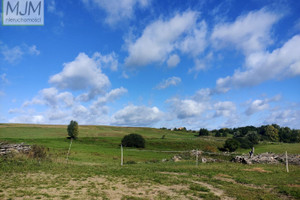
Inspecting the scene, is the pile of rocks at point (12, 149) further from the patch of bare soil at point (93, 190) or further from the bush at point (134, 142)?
the bush at point (134, 142)

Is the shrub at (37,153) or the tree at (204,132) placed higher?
the shrub at (37,153)

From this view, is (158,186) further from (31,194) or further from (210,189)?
(31,194)

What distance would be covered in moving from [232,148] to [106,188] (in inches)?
2334

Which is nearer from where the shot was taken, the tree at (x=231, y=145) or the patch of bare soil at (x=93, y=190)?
the patch of bare soil at (x=93, y=190)

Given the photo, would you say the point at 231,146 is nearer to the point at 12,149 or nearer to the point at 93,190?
the point at 12,149

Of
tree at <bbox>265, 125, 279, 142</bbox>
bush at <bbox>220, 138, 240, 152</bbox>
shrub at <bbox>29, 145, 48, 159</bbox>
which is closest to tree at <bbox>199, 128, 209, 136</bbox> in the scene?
tree at <bbox>265, 125, 279, 142</bbox>

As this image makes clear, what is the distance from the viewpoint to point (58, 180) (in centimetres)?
1354

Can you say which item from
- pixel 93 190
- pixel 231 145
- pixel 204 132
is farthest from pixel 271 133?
pixel 93 190

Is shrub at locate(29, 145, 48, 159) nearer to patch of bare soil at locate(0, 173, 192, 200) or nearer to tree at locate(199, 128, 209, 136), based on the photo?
patch of bare soil at locate(0, 173, 192, 200)

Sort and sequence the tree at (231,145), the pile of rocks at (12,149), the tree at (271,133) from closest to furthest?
the pile of rocks at (12,149), the tree at (231,145), the tree at (271,133)

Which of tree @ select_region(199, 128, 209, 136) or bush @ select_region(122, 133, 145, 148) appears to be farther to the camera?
tree @ select_region(199, 128, 209, 136)

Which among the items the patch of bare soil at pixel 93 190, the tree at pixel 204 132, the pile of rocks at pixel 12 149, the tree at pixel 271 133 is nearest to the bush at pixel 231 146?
the tree at pixel 204 132

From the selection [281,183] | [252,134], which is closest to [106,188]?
[281,183]

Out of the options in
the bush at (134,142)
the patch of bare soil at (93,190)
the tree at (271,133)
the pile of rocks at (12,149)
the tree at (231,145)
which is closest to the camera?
the patch of bare soil at (93,190)
